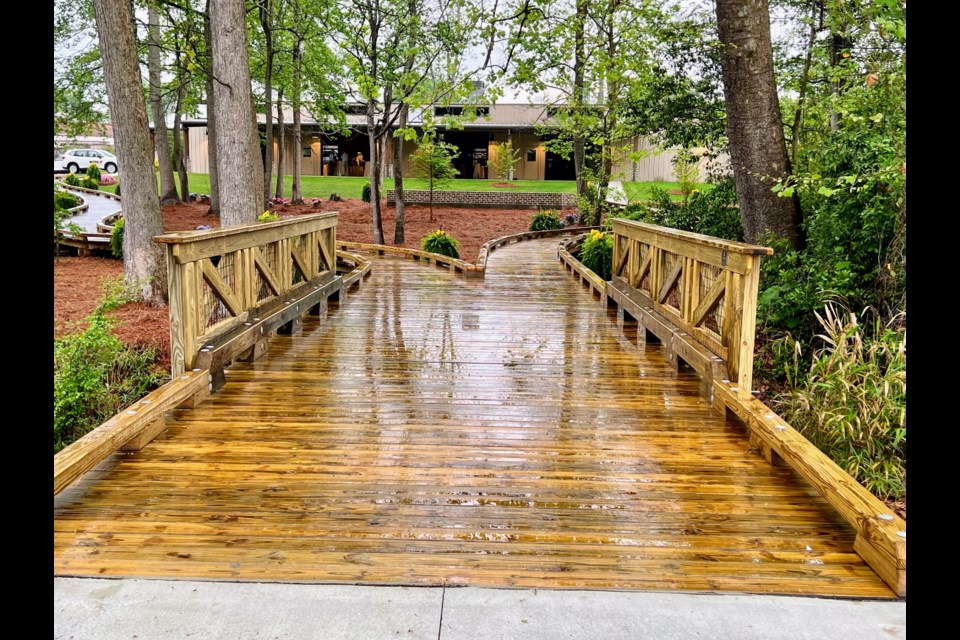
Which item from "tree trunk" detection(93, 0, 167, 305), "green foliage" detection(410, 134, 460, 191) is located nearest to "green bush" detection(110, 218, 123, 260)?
"tree trunk" detection(93, 0, 167, 305)

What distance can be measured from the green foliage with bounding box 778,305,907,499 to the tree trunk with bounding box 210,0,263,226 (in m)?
6.79

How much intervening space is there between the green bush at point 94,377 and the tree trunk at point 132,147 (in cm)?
206

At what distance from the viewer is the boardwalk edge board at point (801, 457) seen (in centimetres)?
296

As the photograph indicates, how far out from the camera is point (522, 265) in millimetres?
14711

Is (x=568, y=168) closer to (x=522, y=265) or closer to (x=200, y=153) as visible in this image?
(x=200, y=153)

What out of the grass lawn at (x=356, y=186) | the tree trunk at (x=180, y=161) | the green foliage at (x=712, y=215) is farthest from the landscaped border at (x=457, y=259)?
the tree trunk at (x=180, y=161)

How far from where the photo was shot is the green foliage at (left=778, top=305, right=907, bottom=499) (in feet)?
14.6

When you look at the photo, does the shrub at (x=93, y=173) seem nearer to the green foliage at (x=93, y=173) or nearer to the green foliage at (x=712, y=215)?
the green foliage at (x=93, y=173)

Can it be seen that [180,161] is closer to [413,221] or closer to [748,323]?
[413,221]

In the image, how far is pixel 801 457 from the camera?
382cm

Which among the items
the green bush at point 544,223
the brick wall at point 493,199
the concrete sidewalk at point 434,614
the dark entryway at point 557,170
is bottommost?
the concrete sidewalk at point 434,614

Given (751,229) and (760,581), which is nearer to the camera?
(760,581)
